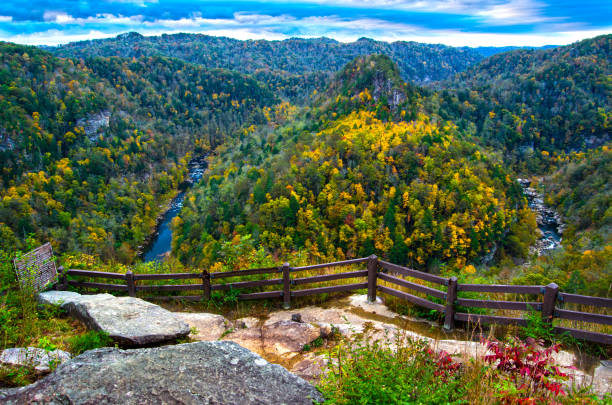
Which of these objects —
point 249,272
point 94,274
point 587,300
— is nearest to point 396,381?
point 587,300

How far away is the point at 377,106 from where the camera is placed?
116m

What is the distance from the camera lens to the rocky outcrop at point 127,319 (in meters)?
6.62

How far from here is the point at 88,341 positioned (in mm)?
6438

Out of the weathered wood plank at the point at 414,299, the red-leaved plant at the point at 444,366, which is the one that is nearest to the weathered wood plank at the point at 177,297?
the weathered wood plank at the point at 414,299

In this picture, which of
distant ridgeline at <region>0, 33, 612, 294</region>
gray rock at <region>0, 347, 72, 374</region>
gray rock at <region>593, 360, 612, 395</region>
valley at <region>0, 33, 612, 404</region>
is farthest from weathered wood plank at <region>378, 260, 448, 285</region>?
gray rock at <region>0, 347, 72, 374</region>

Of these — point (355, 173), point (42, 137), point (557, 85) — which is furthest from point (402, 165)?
point (557, 85)

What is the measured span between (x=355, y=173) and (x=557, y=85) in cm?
17195

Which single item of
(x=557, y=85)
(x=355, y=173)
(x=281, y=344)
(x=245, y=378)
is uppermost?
(x=557, y=85)

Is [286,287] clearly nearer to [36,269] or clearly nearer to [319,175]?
[36,269]

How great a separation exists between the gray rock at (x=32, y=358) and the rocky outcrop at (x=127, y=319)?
1.09 meters

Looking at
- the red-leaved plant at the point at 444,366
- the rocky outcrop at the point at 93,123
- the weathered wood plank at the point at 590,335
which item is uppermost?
the red-leaved plant at the point at 444,366

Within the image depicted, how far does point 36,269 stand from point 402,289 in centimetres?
968

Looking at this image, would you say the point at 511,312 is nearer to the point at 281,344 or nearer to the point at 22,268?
the point at 281,344

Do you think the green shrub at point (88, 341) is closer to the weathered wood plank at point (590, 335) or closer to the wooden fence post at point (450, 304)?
the wooden fence post at point (450, 304)
